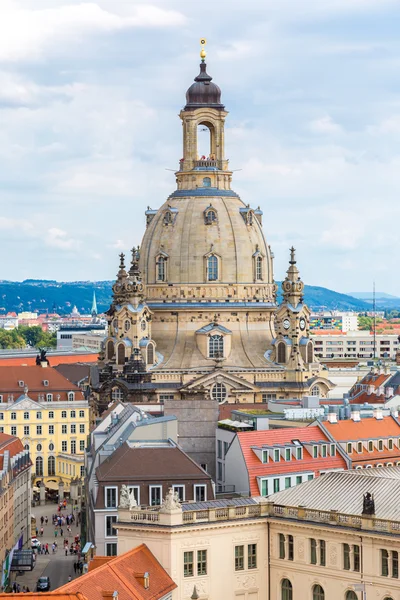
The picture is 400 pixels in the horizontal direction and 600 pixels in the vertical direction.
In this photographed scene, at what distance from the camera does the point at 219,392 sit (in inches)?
6959

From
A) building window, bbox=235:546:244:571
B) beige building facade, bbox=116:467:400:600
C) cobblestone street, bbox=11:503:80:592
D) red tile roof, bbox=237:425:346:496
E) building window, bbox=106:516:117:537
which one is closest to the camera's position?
beige building facade, bbox=116:467:400:600

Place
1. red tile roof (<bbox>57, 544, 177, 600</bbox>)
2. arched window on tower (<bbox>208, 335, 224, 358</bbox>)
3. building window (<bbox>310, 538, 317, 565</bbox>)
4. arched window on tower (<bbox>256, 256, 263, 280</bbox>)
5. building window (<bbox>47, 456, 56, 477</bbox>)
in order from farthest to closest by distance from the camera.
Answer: building window (<bbox>47, 456, 56, 477</bbox>), arched window on tower (<bbox>256, 256, 263, 280</bbox>), arched window on tower (<bbox>208, 335, 224, 358</bbox>), building window (<bbox>310, 538, 317, 565</bbox>), red tile roof (<bbox>57, 544, 177, 600</bbox>)

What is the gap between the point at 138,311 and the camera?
178 metres

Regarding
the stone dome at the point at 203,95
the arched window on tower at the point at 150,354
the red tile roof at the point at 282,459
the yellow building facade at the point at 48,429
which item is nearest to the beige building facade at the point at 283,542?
the red tile roof at the point at 282,459

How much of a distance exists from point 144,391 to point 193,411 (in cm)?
4916

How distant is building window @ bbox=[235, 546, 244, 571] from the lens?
93.9 metres

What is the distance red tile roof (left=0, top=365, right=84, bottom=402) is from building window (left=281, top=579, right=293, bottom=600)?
97.8m

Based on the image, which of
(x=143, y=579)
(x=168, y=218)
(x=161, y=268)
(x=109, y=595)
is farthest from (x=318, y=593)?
(x=168, y=218)

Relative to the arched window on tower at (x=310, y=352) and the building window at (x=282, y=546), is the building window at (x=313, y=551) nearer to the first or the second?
the building window at (x=282, y=546)

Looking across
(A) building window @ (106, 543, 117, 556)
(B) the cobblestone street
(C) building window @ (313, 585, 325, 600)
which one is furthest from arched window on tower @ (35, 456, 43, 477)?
(C) building window @ (313, 585, 325, 600)

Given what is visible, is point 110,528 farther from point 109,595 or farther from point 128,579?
point 109,595

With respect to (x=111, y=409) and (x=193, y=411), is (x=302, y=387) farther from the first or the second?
(x=193, y=411)

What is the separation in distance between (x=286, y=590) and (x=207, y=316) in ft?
283

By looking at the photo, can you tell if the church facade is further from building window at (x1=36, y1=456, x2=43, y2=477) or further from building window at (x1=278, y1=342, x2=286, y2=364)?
building window at (x1=36, y1=456, x2=43, y2=477)
